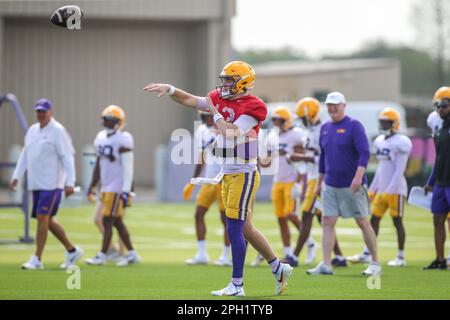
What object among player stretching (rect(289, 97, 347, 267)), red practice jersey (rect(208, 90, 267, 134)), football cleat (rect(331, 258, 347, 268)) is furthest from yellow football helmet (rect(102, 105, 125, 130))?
red practice jersey (rect(208, 90, 267, 134))

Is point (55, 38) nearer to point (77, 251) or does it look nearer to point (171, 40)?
point (171, 40)

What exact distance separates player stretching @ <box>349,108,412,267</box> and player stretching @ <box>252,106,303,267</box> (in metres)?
1.10

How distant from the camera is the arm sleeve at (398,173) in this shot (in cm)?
1723

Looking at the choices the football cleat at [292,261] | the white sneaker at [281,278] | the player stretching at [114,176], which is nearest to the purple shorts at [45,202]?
the player stretching at [114,176]

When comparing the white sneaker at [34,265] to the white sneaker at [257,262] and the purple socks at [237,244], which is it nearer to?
the white sneaker at [257,262]

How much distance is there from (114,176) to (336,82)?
38215 millimetres

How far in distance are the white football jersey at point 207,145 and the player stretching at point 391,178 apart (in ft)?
8.25

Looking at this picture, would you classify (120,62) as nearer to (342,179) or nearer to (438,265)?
(438,265)

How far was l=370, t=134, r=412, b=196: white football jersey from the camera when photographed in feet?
56.4

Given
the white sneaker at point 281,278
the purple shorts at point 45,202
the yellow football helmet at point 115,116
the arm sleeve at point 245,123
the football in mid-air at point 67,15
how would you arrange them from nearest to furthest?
the football in mid-air at point 67,15 < the arm sleeve at point 245,123 < the white sneaker at point 281,278 < the purple shorts at point 45,202 < the yellow football helmet at point 115,116

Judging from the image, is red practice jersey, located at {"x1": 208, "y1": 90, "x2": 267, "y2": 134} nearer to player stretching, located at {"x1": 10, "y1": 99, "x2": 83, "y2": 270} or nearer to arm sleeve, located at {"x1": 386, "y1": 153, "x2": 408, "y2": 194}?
player stretching, located at {"x1": 10, "y1": 99, "x2": 83, "y2": 270}

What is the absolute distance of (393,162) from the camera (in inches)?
682

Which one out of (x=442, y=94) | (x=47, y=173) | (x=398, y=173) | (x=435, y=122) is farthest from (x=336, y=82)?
(x=47, y=173)

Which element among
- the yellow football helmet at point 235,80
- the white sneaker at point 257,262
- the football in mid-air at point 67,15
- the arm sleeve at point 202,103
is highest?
the football in mid-air at point 67,15
